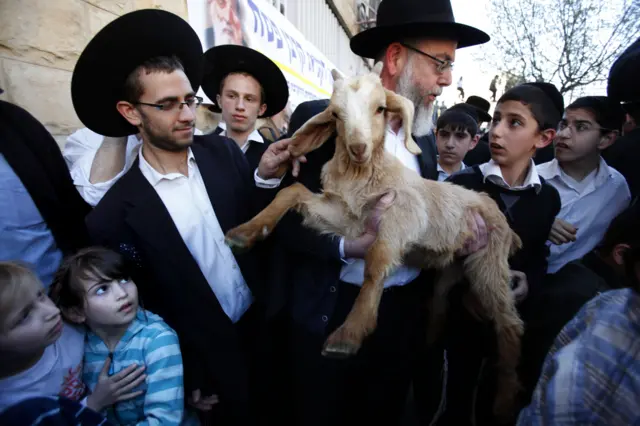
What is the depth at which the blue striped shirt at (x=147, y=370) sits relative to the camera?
4.98 ft

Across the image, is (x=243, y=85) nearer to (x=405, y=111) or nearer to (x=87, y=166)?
(x=87, y=166)

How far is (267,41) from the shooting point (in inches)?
220

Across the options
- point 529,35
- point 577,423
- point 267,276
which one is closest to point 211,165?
point 267,276

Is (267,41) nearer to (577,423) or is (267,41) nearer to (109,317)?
(109,317)

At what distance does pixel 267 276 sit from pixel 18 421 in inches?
45.3

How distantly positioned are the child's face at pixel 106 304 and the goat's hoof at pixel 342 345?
948 mm

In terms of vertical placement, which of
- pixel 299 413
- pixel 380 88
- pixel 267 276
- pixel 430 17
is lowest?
pixel 299 413

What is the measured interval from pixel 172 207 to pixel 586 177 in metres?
2.99

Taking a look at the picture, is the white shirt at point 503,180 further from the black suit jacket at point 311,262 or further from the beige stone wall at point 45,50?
the beige stone wall at point 45,50

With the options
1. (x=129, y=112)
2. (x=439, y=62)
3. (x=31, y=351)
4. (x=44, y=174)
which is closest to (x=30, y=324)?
(x=31, y=351)

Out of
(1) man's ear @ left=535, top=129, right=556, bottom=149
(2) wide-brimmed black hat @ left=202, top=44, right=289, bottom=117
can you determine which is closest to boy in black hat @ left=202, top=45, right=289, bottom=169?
(2) wide-brimmed black hat @ left=202, top=44, right=289, bottom=117

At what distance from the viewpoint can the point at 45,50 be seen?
260 cm

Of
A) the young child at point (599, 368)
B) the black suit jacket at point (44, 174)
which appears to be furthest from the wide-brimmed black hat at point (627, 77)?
the black suit jacket at point (44, 174)

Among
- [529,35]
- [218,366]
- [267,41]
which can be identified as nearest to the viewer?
[218,366]
